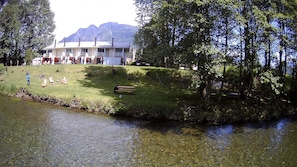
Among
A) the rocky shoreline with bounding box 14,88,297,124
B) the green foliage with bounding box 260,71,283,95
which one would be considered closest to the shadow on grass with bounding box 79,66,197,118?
the rocky shoreline with bounding box 14,88,297,124

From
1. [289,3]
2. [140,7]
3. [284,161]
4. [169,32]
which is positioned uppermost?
[140,7]

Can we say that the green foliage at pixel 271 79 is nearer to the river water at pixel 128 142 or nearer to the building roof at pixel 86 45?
the river water at pixel 128 142

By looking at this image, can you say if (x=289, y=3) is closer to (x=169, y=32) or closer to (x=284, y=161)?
(x=169, y=32)

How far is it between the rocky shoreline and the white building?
43.0 m

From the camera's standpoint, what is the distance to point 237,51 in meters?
27.8

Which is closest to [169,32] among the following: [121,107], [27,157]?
[121,107]

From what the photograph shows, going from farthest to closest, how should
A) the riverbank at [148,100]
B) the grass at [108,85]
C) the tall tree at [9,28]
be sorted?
the tall tree at [9,28] → the grass at [108,85] → the riverbank at [148,100]

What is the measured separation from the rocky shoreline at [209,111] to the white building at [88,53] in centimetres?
4302

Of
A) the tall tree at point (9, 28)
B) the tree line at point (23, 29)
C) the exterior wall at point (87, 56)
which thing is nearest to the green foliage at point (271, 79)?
the exterior wall at point (87, 56)

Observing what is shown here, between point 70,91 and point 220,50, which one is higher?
point 220,50

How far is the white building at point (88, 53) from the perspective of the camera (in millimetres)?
76375

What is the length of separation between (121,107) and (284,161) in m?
15.5

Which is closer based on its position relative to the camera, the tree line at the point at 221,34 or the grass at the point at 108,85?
the tree line at the point at 221,34

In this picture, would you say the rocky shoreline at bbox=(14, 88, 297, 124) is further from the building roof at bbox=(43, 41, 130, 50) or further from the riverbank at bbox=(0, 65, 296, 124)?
the building roof at bbox=(43, 41, 130, 50)
